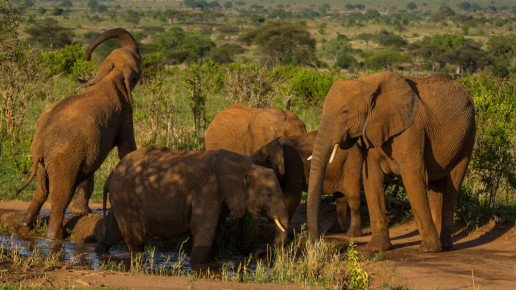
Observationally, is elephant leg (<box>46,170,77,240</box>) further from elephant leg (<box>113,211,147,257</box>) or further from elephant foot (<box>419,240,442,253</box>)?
Result: elephant foot (<box>419,240,442,253</box>)

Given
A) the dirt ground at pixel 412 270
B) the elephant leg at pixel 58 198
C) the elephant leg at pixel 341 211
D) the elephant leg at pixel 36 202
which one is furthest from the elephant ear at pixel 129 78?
the elephant leg at pixel 341 211

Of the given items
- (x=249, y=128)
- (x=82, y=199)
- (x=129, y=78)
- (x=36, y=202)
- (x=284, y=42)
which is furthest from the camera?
(x=284, y=42)

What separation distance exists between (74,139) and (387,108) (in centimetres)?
374

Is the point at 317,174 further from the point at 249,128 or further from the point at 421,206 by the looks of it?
the point at 249,128

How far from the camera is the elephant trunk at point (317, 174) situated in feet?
26.1

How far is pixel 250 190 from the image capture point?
25.8ft

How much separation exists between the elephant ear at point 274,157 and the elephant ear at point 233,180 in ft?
3.02

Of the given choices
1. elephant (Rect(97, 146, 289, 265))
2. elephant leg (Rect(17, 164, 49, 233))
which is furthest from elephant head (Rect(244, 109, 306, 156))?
elephant leg (Rect(17, 164, 49, 233))

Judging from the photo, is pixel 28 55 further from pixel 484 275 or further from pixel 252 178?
pixel 484 275

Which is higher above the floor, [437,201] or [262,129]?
[262,129]

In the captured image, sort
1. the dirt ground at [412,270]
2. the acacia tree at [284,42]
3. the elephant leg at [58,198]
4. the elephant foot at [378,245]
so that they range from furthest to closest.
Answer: the acacia tree at [284,42] → the elephant leg at [58,198] → the elephant foot at [378,245] → the dirt ground at [412,270]

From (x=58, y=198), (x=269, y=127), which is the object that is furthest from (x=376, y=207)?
(x=58, y=198)

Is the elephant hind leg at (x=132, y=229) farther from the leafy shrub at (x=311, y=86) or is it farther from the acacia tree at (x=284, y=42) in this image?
the acacia tree at (x=284, y=42)

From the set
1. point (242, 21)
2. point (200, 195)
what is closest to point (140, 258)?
point (200, 195)
